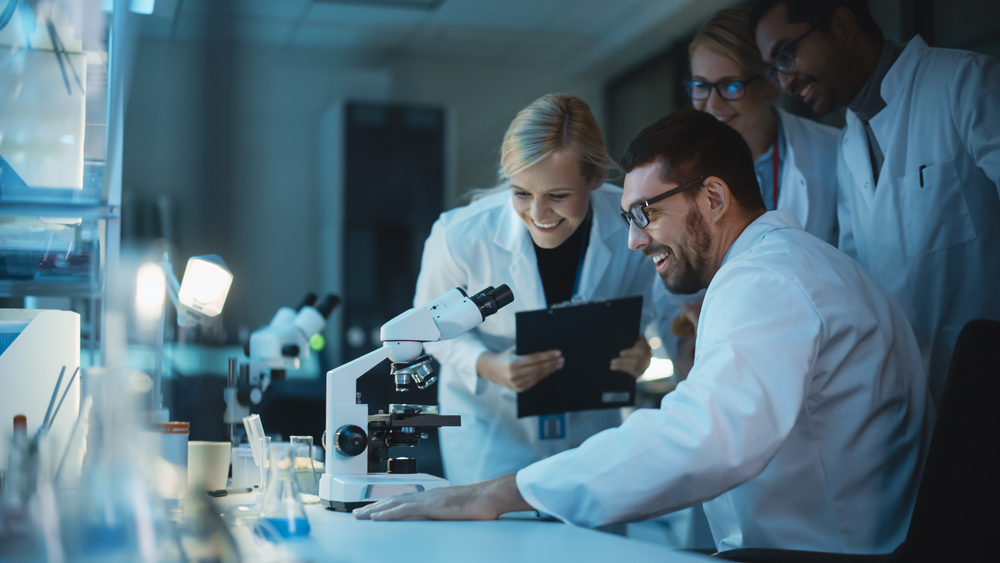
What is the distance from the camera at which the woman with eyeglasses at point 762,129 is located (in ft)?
6.57

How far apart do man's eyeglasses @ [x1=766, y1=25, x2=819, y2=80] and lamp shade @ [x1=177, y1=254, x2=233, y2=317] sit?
1.43 m

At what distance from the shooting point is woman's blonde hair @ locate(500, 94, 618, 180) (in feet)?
6.05

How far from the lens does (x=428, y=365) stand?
138cm

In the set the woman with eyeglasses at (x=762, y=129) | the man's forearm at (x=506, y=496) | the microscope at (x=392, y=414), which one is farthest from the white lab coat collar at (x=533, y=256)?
the man's forearm at (x=506, y=496)

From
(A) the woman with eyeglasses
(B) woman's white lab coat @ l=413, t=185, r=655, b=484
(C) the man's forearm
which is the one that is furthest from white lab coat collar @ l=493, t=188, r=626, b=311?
(C) the man's forearm

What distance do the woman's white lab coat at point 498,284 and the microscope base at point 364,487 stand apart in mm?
660

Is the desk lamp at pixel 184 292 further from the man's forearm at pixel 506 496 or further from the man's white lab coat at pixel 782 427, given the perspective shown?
the man's white lab coat at pixel 782 427

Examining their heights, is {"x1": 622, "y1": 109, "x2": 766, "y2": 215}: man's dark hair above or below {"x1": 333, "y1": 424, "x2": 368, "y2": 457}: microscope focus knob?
above

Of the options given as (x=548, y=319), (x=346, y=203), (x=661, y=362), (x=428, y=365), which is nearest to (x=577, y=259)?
(x=548, y=319)

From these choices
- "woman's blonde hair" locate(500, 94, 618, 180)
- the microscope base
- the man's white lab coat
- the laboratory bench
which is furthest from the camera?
"woman's blonde hair" locate(500, 94, 618, 180)

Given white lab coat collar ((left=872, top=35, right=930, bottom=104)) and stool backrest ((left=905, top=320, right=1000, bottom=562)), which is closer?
stool backrest ((left=905, top=320, right=1000, bottom=562))

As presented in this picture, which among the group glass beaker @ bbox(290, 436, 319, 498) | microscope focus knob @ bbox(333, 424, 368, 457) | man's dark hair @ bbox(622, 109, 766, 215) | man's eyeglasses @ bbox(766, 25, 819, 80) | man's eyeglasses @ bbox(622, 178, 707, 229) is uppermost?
man's eyeglasses @ bbox(766, 25, 819, 80)

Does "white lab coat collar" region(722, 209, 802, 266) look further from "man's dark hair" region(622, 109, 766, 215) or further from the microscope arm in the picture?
the microscope arm

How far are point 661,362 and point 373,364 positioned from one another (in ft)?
6.71
